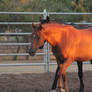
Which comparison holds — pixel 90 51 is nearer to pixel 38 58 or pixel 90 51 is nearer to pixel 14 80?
pixel 14 80

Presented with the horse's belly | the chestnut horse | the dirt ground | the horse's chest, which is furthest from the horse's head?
the dirt ground

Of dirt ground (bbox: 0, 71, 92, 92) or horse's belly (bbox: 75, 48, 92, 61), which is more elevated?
horse's belly (bbox: 75, 48, 92, 61)

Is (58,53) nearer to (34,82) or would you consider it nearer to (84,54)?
(84,54)

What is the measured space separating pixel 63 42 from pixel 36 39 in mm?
539

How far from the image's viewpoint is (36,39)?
5035 millimetres

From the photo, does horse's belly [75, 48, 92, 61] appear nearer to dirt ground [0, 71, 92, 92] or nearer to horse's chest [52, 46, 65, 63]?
horse's chest [52, 46, 65, 63]

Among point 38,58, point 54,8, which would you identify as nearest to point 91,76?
point 38,58

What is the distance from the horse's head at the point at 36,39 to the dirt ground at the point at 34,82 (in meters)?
1.23

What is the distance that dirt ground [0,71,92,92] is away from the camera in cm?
603

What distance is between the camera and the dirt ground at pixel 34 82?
19.8ft

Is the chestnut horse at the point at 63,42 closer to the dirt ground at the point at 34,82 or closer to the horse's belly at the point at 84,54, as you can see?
the horse's belly at the point at 84,54

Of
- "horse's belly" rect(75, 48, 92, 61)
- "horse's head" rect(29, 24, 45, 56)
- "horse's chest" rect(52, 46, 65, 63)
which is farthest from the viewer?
"horse's belly" rect(75, 48, 92, 61)

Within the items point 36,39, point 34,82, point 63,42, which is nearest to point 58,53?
point 63,42

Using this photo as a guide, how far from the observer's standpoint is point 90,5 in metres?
17.5
